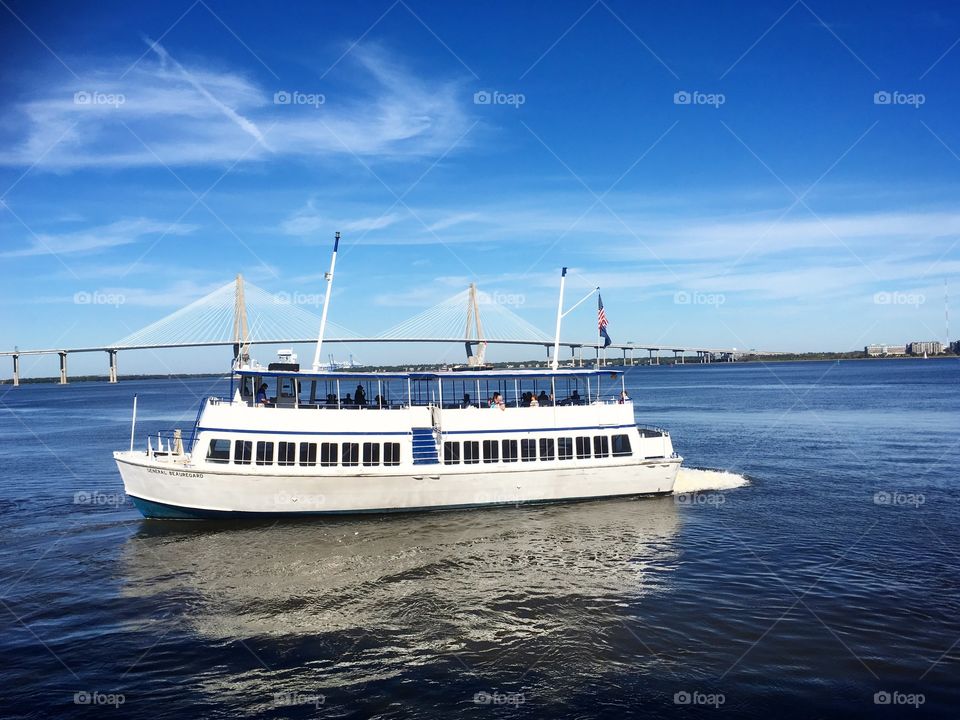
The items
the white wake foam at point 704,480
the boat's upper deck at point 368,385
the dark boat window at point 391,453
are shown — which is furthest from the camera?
the white wake foam at point 704,480

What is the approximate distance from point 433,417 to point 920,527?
18.0 meters

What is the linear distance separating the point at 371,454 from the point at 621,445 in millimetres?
10445

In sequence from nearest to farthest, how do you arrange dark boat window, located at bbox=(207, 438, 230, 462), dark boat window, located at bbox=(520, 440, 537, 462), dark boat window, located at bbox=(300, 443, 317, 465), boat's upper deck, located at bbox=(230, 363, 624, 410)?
1. dark boat window, located at bbox=(207, 438, 230, 462)
2. dark boat window, located at bbox=(300, 443, 317, 465)
3. boat's upper deck, located at bbox=(230, 363, 624, 410)
4. dark boat window, located at bbox=(520, 440, 537, 462)

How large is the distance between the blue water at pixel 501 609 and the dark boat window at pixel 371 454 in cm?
225

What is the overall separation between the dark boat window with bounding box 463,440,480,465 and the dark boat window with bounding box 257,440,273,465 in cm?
732

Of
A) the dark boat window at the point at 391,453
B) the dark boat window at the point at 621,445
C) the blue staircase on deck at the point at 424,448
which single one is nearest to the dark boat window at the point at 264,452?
the dark boat window at the point at 391,453

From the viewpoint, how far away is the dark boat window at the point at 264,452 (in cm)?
2342

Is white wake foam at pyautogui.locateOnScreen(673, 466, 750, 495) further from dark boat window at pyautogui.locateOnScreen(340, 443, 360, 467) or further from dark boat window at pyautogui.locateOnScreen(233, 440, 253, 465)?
dark boat window at pyautogui.locateOnScreen(233, 440, 253, 465)

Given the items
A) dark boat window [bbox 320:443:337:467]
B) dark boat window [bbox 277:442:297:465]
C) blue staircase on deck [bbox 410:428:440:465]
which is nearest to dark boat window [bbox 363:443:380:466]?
dark boat window [bbox 320:443:337:467]

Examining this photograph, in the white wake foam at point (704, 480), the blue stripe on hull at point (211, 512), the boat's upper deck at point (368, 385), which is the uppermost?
the boat's upper deck at point (368, 385)

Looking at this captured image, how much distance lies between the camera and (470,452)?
25.4 meters

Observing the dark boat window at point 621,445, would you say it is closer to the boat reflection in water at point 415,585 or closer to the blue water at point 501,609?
the blue water at point 501,609

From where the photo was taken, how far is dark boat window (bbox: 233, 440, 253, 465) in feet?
76.5

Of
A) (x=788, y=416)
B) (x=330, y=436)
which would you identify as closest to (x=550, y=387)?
(x=330, y=436)
